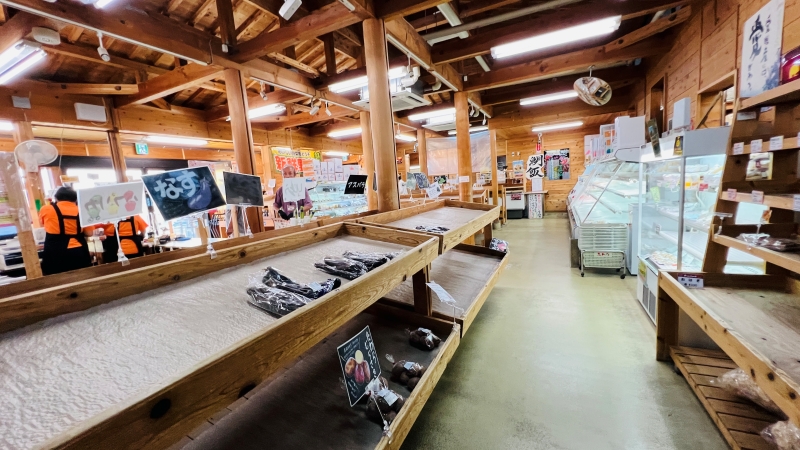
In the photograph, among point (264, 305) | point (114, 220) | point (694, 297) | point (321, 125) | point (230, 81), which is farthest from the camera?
point (321, 125)

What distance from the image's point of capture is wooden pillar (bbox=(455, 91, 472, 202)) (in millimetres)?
5504

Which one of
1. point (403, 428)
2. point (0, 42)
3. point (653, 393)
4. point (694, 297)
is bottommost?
point (653, 393)

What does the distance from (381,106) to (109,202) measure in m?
2.19

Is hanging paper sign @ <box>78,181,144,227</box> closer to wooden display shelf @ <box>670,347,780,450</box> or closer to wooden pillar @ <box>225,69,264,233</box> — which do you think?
wooden pillar @ <box>225,69,264,233</box>

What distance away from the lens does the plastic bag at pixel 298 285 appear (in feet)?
4.25

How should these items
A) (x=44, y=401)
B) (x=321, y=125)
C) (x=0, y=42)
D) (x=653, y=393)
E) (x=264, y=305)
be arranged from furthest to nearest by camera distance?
(x=321, y=125), (x=0, y=42), (x=653, y=393), (x=264, y=305), (x=44, y=401)

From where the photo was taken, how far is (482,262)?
363 centimetres

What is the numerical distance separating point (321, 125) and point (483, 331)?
8223mm

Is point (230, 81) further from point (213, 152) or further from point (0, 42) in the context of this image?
point (213, 152)

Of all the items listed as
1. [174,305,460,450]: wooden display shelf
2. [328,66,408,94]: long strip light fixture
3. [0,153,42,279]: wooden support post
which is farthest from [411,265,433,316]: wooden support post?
[328,66,408,94]: long strip light fixture

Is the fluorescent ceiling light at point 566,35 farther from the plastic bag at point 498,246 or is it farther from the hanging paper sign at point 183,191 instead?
the hanging paper sign at point 183,191

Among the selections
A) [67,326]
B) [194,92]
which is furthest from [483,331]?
[194,92]

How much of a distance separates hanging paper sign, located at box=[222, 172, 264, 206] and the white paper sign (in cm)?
57

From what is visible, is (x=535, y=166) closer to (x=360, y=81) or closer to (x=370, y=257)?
(x=360, y=81)
